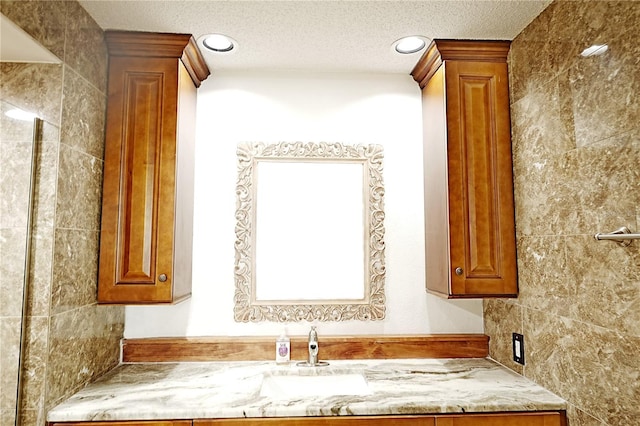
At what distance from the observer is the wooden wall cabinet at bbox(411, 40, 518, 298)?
189 centimetres

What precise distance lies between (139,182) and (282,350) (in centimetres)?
106

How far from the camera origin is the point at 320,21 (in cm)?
179

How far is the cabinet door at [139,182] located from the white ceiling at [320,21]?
0.23 m

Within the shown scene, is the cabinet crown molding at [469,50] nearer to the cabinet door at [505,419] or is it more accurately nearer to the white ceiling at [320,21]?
the white ceiling at [320,21]

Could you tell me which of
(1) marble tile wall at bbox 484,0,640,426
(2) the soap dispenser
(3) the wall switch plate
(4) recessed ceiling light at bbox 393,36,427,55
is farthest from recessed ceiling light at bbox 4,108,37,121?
(3) the wall switch plate

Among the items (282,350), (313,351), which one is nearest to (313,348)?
(313,351)

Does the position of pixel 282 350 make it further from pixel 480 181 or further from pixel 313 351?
pixel 480 181

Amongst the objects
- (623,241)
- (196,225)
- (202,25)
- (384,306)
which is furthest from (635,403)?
(202,25)

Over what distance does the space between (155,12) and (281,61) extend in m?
0.65

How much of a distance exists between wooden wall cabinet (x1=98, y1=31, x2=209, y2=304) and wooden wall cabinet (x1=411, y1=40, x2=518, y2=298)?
4.09 feet

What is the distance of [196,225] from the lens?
2.18 m

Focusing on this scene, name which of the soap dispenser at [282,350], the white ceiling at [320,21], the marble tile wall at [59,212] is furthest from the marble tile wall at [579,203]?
the marble tile wall at [59,212]

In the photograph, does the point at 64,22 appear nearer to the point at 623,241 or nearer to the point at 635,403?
the point at 623,241

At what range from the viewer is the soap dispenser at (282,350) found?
206cm
